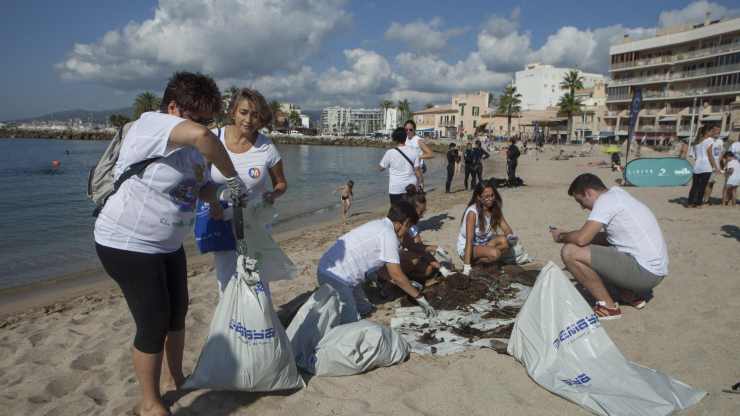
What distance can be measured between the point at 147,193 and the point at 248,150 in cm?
98

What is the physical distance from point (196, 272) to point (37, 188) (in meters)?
16.7

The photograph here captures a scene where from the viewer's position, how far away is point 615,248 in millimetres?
3523

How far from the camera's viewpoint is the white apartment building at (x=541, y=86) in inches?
3287

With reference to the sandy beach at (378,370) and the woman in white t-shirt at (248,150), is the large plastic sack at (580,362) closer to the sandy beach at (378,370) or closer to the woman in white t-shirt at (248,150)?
the sandy beach at (378,370)

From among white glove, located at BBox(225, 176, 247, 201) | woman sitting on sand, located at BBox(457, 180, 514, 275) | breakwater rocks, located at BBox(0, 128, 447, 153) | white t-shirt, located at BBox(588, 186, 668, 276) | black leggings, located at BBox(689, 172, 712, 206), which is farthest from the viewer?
breakwater rocks, located at BBox(0, 128, 447, 153)

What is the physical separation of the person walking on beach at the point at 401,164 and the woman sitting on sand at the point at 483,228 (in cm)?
133

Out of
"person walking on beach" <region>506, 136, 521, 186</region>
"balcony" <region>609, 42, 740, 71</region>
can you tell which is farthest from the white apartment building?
"person walking on beach" <region>506, 136, 521, 186</region>

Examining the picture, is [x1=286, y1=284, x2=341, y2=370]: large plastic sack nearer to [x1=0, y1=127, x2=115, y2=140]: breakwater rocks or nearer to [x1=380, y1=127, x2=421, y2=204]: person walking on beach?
[x1=380, y1=127, x2=421, y2=204]: person walking on beach

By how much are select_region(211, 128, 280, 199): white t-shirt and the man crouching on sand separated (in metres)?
2.47

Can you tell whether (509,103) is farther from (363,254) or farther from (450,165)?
(363,254)

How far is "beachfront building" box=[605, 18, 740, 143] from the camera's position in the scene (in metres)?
44.3

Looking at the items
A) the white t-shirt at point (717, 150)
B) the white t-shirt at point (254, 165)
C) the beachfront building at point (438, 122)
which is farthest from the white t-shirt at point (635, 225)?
the beachfront building at point (438, 122)

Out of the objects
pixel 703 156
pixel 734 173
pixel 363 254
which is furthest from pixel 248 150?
pixel 734 173

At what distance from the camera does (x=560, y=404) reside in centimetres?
238
